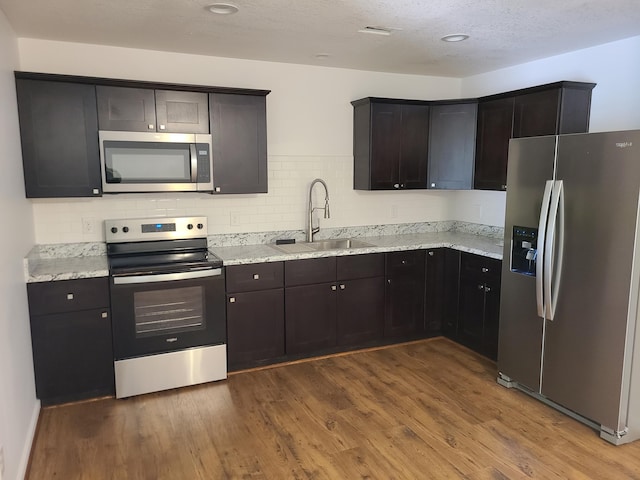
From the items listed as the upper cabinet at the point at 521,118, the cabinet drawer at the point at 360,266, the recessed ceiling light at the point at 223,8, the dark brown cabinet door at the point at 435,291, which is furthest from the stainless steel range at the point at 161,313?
the upper cabinet at the point at 521,118

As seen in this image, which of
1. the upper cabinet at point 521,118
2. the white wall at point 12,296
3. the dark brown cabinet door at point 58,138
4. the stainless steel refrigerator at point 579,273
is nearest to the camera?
the white wall at point 12,296

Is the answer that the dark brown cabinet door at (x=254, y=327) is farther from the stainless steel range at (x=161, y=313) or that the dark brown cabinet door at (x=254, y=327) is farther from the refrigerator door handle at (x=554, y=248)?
the refrigerator door handle at (x=554, y=248)

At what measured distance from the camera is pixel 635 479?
2404 mm

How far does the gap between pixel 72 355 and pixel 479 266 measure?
121 inches

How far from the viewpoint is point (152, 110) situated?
338 centimetres

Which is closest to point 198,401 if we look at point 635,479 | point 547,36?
point 635,479

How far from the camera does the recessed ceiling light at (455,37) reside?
10.6ft

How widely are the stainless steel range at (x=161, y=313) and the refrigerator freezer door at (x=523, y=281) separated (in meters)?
2.02

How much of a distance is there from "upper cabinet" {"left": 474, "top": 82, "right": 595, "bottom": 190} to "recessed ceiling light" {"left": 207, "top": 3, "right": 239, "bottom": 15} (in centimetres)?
231

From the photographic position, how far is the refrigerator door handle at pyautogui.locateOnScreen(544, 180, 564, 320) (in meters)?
2.85

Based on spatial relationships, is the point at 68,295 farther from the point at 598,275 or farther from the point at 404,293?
the point at 598,275

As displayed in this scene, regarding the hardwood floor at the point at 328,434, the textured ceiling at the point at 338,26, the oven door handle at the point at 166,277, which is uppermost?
the textured ceiling at the point at 338,26

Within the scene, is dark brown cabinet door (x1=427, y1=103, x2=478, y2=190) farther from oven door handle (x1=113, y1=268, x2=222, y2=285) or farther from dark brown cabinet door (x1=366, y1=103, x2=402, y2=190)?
oven door handle (x1=113, y1=268, x2=222, y2=285)

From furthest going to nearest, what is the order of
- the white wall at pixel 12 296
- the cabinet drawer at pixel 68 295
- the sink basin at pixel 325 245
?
the sink basin at pixel 325 245 → the cabinet drawer at pixel 68 295 → the white wall at pixel 12 296
